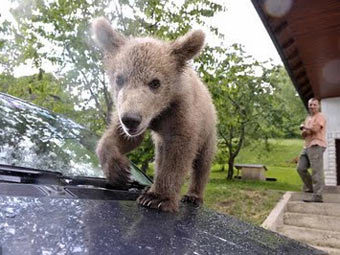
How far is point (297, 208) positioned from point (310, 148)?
1.34 m

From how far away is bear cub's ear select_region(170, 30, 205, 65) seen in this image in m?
2.62

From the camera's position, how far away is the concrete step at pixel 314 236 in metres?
6.22

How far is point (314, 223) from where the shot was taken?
7176mm

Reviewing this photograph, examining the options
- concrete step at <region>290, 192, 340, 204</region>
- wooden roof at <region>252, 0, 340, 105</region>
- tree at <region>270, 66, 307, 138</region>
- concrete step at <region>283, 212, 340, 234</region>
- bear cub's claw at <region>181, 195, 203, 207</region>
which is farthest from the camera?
tree at <region>270, 66, 307, 138</region>

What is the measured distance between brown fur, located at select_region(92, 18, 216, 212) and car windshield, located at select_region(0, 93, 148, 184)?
0.20 metres

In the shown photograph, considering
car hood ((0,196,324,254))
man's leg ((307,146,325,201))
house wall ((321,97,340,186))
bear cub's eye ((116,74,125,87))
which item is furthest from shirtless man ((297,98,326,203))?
car hood ((0,196,324,254))

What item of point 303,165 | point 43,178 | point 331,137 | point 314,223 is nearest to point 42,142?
point 43,178

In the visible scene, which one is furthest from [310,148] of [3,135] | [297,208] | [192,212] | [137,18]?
[3,135]

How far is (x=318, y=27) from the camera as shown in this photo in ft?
20.6

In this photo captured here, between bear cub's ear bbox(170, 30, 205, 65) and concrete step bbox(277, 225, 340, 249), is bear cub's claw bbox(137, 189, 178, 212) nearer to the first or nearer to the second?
bear cub's ear bbox(170, 30, 205, 65)

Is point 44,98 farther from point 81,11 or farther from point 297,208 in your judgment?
point 297,208

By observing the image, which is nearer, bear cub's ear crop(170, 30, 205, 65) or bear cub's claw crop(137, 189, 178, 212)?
bear cub's claw crop(137, 189, 178, 212)

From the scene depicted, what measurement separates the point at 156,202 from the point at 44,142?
34.8 inches

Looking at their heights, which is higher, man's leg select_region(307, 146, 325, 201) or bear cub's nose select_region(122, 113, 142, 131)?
bear cub's nose select_region(122, 113, 142, 131)
